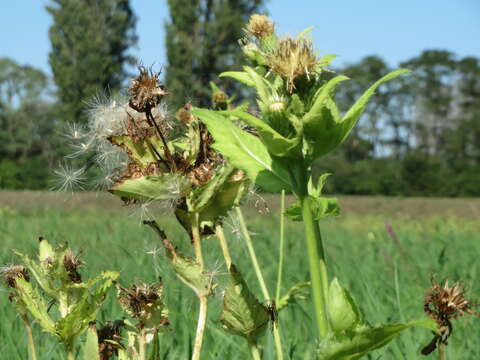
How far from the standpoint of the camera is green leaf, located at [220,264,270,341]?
2.66 ft

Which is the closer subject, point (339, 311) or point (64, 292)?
point (339, 311)

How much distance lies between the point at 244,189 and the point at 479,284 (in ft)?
7.01

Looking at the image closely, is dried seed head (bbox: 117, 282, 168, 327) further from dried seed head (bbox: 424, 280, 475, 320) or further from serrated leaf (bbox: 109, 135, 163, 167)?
dried seed head (bbox: 424, 280, 475, 320)

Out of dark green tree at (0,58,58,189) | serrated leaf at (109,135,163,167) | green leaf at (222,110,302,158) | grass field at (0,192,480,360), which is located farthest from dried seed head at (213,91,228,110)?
dark green tree at (0,58,58,189)

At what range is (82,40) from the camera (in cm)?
3088

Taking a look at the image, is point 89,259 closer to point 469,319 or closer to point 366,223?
point 469,319

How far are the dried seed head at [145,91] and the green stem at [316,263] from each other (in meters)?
0.23

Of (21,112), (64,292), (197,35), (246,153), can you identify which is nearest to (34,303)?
(64,292)

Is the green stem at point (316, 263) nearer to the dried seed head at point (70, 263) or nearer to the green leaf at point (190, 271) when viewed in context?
the green leaf at point (190, 271)

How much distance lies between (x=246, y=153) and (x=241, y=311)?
0.76ft

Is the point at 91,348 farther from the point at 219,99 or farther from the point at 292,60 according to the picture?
the point at 219,99

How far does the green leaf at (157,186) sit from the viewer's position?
0.75m

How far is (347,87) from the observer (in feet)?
174

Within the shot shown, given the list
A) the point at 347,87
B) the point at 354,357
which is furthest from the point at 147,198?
the point at 347,87
